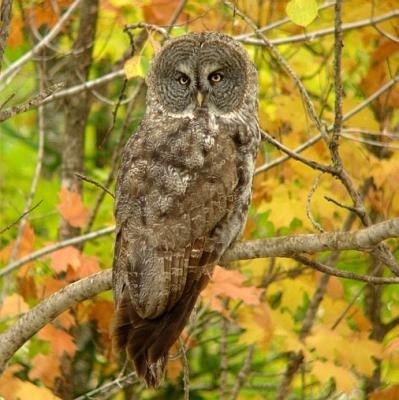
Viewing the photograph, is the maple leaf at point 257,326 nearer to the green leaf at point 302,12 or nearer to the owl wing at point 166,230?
the owl wing at point 166,230

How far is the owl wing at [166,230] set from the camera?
357 centimetres

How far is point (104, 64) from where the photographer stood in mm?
7461

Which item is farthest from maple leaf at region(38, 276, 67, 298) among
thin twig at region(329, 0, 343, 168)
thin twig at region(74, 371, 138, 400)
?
thin twig at region(329, 0, 343, 168)

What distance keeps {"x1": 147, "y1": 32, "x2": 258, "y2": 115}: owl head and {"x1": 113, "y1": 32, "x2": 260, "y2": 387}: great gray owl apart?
0.04 feet

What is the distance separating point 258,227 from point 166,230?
2.51 meters

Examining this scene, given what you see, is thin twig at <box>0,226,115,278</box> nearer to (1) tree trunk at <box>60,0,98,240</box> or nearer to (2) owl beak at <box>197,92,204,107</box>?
(2) owl beak at <box>197,92,204,107</box>

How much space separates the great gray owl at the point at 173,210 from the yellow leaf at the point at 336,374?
88cm

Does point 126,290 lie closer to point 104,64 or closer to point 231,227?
point 231,227

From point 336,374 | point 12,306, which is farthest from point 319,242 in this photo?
point 12,306

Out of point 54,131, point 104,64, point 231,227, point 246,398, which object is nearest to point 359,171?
point 231,227

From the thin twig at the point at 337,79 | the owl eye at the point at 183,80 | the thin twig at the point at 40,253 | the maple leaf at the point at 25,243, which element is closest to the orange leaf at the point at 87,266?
the thin twig at the point at 40,253

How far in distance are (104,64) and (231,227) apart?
3931mm

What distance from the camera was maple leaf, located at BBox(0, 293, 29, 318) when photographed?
4496 mm

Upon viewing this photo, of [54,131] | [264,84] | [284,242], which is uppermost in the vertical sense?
[54,131]
